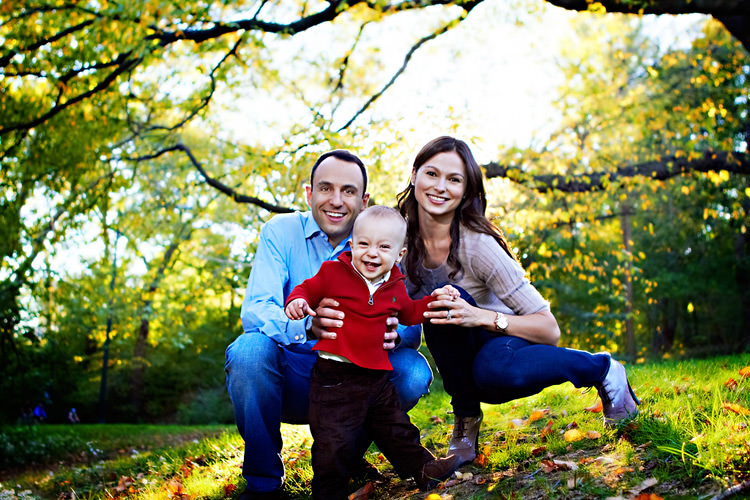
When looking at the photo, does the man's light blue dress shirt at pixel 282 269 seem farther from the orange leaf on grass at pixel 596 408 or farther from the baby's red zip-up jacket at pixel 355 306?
the orange leaf on grass at pixel 596 408

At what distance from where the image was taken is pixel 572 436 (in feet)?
10.7

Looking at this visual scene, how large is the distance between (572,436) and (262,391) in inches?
63.9

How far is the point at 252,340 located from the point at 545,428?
1.84 meters

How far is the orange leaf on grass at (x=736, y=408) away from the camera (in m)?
3.06

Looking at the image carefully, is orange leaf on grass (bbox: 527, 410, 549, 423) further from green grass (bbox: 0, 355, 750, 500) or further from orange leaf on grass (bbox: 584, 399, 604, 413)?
orange leaf on grass (bbox: 584, 399, 604, 413)

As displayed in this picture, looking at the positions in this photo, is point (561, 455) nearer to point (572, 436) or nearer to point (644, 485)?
point (572, 436)

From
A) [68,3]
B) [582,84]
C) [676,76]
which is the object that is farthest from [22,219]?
[676,76]

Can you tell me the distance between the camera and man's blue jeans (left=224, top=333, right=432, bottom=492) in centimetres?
299

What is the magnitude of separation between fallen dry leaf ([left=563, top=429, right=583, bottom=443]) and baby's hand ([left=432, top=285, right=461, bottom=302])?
996mm

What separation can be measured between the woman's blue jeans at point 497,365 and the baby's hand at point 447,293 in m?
0.21

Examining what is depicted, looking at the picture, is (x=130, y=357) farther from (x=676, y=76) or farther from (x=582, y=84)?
(x=676, y=76)

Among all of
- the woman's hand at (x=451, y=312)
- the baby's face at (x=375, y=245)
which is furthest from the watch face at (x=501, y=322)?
the baby's face at (x=375, y=245)

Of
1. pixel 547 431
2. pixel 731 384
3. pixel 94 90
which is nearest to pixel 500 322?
pixel 547 431

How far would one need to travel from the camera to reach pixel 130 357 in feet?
74.1
